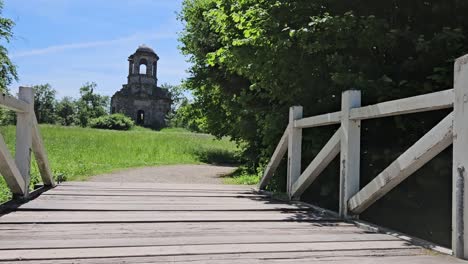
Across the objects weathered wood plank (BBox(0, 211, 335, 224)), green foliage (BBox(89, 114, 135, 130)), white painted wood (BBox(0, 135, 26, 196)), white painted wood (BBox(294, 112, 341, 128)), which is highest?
green foliage (BBox(89, 114, 135, 130))

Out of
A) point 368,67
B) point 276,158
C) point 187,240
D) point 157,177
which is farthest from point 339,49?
point 157,177

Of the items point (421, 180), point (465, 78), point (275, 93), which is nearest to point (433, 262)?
point (465, 78)

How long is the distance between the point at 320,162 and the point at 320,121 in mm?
458

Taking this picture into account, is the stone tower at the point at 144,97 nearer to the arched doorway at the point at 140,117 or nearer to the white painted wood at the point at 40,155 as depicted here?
the arched doorway at the point at 140,117

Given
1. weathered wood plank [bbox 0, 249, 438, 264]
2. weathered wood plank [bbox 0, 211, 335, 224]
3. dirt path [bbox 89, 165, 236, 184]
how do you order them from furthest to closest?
dirt path [bbox 89, 165, 236, 184] < weathered wood plank [bbox 0, 211, 335, 224] < weathered wood plank [bbox 0, 249, 438, 264]

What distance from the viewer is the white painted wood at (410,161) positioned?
10.6 feet

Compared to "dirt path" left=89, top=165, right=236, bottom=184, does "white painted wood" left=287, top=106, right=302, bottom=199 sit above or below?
above

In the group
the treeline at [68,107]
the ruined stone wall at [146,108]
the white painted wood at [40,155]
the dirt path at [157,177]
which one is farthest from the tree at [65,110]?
the white painted wood at [40,155]

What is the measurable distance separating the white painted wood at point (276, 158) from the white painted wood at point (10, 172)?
3211 mm

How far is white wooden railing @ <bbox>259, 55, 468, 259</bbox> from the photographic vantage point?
302 cm

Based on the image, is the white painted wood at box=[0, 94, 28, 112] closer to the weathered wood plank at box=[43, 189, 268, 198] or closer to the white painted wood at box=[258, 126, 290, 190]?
the weathered wood plank at box=[43, 189, 268, 198]

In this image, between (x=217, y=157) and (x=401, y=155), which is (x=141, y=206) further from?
(x=217, y=157)

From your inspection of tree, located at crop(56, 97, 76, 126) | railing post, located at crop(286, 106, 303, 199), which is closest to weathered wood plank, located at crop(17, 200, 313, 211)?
railing post, located at crop(286, 106, 303, 199)

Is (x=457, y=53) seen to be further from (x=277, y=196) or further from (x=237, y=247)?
(x=237, y=247)
